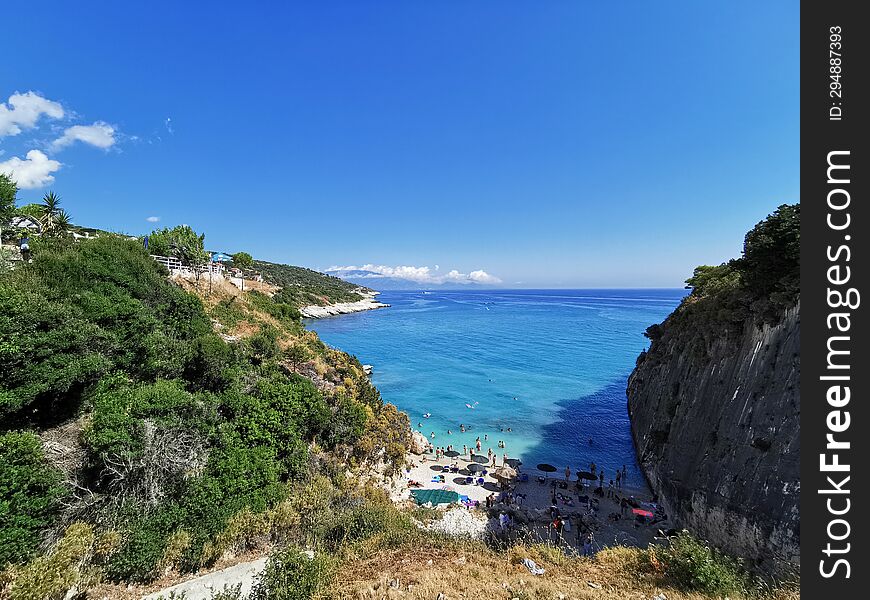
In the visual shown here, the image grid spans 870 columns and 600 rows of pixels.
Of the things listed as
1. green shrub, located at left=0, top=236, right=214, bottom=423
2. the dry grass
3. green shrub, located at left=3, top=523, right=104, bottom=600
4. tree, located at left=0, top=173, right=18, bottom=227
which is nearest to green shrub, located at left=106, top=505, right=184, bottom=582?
green shrub, located at left=3, top=523, right=104, bottom=600

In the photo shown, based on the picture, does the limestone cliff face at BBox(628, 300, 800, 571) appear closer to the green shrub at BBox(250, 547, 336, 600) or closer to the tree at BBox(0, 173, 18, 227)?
the green shrub at BBox(250, 547, 336, 600)

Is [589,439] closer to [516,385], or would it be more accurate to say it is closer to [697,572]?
[516,385]

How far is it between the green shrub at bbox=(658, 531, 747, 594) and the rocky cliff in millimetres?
4881

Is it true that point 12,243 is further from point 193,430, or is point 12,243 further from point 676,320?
point 676,320

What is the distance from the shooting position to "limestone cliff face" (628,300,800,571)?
1027 cm

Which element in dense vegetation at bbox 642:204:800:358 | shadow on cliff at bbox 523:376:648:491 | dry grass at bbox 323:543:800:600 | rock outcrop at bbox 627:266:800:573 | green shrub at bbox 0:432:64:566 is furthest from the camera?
shadow on cliff at bbox 523:376:648:491

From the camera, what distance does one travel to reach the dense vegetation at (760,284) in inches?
490

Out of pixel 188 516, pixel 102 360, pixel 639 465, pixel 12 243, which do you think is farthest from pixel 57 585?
pixel 12 243

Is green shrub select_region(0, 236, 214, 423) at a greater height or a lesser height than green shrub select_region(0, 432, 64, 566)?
greater

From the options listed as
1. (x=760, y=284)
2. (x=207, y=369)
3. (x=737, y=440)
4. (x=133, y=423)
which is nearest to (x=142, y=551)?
(x=133, y=423)

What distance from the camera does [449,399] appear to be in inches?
1351

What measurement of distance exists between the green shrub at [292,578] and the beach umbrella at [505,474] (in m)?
14.8

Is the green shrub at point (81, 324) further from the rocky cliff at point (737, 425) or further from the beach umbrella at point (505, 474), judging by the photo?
the rocky cliff at point (737, 425)

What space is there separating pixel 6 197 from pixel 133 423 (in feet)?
87.2
